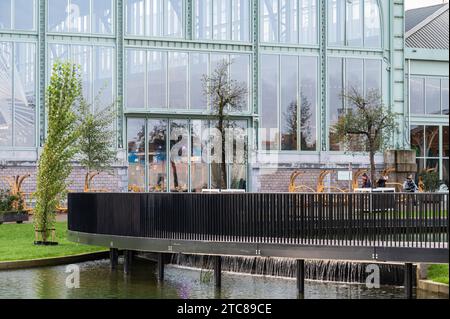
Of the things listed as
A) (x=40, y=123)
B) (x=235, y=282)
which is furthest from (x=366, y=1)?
(x=235, y=282)

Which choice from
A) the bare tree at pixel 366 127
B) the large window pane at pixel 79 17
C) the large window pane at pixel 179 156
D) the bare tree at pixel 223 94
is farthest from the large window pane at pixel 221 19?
the bare tree at pixel 366 127

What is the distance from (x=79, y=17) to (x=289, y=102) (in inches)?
412

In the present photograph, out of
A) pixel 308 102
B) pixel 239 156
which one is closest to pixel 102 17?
pixel 239 156

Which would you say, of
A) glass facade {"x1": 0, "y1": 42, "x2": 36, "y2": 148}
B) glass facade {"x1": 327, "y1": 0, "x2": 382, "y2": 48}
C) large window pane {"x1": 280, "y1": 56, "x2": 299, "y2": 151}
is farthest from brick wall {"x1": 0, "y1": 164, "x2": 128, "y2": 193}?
glass facade {"x1": 327, "y1": 0, "x2": 382, "y2": 48}

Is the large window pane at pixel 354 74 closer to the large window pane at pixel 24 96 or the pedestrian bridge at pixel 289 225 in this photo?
the large window pane at pixel 24 96

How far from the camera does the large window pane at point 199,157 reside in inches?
1702

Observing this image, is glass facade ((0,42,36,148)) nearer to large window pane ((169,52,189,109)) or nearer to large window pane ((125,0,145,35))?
large window pane ((125,0,145,35))

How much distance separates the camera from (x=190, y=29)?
43.1m

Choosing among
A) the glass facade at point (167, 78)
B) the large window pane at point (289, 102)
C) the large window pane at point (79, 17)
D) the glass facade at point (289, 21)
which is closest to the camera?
the large window pane at point (79, 17)

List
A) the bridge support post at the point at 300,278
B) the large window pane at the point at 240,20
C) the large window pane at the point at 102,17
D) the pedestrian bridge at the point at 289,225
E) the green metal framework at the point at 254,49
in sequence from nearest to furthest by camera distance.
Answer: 1. the pedestrian bridge at the point at 289,225
2. the bridge support post at the point at 300,278
3. the green metal framework at the point at 254,49
4. the large window pane at the point at 102,17
5. the large window pane at the point at 240,20

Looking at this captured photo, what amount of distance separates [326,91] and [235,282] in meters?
24.5

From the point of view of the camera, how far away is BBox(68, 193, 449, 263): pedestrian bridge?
18.2 metres

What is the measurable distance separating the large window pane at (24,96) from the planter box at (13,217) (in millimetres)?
5034

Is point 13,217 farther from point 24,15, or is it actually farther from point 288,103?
point 288,103
